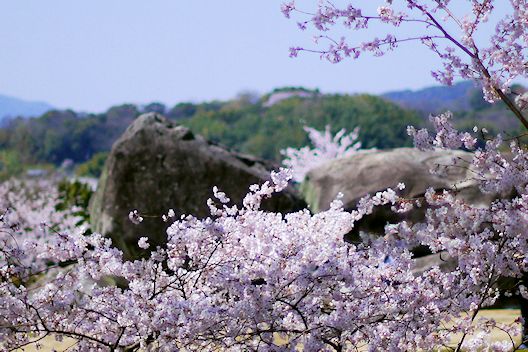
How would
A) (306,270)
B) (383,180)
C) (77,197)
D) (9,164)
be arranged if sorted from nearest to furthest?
(306,270), (383,180), (77,197), (9,164)

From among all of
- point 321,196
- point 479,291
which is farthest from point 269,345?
point 321,196

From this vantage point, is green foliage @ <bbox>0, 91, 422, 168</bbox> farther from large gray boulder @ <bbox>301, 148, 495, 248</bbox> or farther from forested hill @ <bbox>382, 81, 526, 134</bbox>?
large gray boulder @ <bbox>301, 148, 495, 248</bbox>

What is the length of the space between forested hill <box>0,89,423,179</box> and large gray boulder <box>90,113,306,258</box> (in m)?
39.8

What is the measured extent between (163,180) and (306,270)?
17.8ft

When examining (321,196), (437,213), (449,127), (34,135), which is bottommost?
(34,135)

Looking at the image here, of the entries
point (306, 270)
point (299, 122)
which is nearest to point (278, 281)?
point (306, 270)

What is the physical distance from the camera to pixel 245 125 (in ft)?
195

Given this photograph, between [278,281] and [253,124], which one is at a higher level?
[278,281]

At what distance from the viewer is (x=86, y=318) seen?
159 inches

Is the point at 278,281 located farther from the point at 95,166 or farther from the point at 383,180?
the point at 95,166

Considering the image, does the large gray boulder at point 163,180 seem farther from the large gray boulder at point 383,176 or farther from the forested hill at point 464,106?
the forested hill at point 464,106

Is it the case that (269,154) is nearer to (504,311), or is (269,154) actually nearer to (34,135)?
(34,135)

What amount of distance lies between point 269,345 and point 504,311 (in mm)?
5242

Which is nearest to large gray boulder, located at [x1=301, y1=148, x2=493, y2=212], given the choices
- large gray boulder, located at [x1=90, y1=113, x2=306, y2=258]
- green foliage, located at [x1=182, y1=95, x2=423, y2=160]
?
large gray boulder, located at [x1=90, y1=113, x2=306, y2=258]
